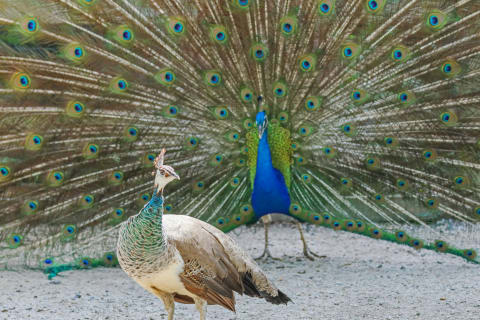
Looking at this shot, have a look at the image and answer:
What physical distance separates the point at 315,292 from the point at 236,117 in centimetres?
124

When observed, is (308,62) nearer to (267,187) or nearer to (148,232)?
(267,187)

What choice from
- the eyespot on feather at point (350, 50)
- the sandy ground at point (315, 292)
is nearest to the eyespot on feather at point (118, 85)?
the sandy ground at point (315, 292)

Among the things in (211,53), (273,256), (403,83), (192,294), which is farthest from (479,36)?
(192,294)

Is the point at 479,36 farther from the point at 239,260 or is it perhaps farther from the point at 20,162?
the point at 20,162

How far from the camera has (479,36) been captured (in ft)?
12.1

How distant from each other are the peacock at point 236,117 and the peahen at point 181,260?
3.56ft

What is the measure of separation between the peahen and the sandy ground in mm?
738

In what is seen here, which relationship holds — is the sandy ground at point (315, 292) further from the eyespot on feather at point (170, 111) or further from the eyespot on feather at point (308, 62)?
the eyespot on feather at point (308, 62)

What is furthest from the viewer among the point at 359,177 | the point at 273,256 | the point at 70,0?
the point at 273,256

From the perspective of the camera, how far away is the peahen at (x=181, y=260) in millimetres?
2240

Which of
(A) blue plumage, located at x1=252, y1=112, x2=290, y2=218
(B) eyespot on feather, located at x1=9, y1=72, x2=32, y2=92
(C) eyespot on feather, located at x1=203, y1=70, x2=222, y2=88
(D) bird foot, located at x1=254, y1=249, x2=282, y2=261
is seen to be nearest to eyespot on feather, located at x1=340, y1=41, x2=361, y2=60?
(A) blue plumage, located at x1=252, y1=112, x2=290, y2=218

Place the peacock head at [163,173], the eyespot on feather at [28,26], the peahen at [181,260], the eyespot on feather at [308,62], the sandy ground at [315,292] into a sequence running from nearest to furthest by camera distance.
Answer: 1. the peacock head at [163,173]
2. the peahen at [181,260]
3. the sandy ground at [315,292]
4. the eyespot on feather at [28,26]
5. the eyespot on feather at [308,62]

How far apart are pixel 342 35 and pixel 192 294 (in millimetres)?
2070

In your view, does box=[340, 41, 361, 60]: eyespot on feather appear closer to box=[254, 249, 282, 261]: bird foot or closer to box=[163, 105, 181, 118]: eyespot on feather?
box=[163, 105, 181, 118]: eyespot on feather
